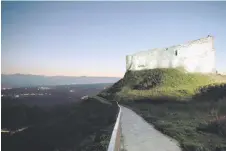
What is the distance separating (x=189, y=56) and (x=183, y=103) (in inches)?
594

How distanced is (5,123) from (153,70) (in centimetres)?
2035

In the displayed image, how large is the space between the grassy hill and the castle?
51.5 inches

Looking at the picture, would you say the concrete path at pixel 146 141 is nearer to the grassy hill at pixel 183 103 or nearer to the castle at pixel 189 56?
the grassy hill at pixel 183 103

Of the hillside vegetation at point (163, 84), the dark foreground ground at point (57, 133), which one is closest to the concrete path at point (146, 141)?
the dark foreground ground at point (57, 133)

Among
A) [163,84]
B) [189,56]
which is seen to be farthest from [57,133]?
[189,56]

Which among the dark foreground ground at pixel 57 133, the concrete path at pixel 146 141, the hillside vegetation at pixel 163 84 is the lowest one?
the dark foreground ground at pixel 57 133

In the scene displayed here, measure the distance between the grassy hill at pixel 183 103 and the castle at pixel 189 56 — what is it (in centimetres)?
131

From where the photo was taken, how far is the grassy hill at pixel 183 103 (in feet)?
26.3

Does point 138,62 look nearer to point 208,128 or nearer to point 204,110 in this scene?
point 204,110

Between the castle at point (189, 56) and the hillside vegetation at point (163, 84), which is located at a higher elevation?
the castle at point (189, 56)

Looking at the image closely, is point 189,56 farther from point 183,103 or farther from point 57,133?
point 57,133

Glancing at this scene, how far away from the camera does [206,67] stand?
30922 mm

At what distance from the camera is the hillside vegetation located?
23.0m

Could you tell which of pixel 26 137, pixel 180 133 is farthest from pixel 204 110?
pixel 26 137
